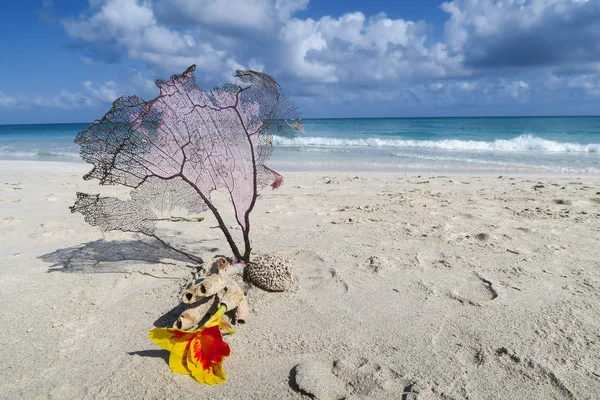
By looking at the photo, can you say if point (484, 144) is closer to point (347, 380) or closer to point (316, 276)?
point (316, 276)

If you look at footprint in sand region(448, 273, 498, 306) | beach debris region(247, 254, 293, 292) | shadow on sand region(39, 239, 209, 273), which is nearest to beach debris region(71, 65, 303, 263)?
beach debris region(247, 254, 293, 292)

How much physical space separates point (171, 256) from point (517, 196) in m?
4.99

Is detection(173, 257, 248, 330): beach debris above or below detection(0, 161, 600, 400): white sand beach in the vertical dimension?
above

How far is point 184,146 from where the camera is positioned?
281 centimetres

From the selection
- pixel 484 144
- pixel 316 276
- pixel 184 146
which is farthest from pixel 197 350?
pixel 484 144

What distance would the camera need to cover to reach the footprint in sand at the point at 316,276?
2.75m

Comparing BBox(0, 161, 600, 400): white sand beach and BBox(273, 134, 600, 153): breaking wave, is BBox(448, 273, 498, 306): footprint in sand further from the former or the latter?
BBox(273, 134, 600, 153): breaking wave

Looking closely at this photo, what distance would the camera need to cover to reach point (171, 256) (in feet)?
11.0

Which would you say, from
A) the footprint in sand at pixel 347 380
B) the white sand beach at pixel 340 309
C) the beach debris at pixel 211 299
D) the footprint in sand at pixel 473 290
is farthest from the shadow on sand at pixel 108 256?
the footprint in sand at pixel 473 290

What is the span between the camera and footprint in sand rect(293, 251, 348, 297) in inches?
108

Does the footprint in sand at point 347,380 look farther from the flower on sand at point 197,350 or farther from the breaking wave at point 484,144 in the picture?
the breaking wave at point 484,144

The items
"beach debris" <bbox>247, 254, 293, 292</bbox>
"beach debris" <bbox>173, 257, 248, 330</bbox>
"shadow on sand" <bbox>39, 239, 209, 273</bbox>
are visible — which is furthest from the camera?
"shadow on sand" <bbox>39, 239, 209, 273</bbox>

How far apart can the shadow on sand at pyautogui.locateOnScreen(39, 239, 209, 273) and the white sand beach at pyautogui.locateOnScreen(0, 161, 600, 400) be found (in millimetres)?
19

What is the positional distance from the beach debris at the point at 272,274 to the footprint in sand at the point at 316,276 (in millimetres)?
154
